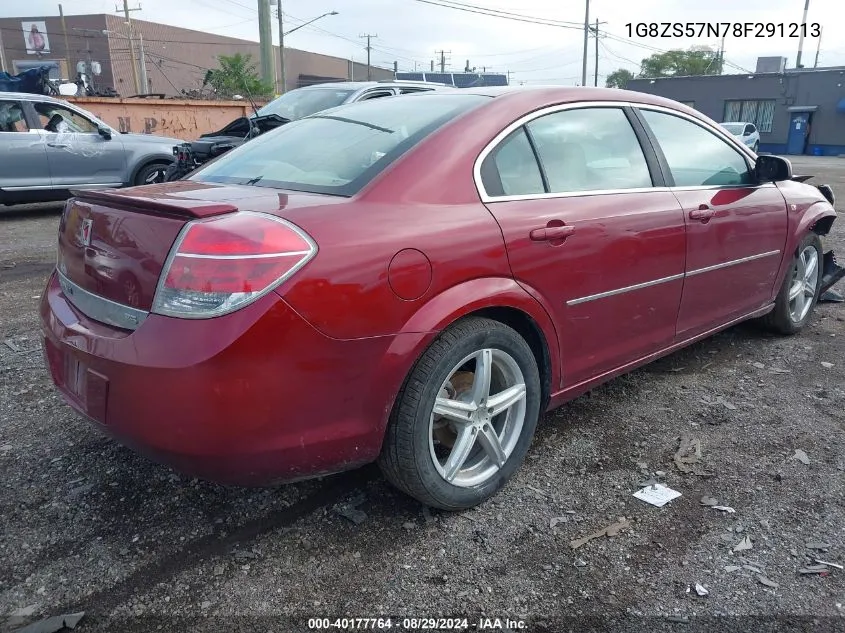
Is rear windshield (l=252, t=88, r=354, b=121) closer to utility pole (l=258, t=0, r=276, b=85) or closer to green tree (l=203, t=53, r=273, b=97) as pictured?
utility pole (l=258, t=0, r=276, b=85)

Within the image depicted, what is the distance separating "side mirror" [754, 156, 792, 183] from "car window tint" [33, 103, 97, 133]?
366 inches

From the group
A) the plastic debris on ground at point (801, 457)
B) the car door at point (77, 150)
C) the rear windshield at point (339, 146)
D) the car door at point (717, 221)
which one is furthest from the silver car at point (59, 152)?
the plastic debris on ground at point (801, 457)

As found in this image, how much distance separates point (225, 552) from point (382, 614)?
2.09 feet

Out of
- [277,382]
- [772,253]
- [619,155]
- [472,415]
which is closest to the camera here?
[277,382]

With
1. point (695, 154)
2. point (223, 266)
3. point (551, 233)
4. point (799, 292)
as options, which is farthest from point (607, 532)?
point (799, 292)

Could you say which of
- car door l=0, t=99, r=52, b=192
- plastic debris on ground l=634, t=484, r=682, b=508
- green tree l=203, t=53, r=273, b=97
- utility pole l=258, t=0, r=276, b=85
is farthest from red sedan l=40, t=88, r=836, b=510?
green tree l=203, t=53, r=273, b=97

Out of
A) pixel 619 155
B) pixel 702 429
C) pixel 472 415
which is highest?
pixel 619 155

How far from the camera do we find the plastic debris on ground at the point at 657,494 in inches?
106

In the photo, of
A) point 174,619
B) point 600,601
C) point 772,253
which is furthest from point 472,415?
point 772,253

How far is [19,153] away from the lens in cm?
934

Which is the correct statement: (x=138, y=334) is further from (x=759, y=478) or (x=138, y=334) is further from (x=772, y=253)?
(x=772, y=253)

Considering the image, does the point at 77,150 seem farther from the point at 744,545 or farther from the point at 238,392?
the point at 744,545

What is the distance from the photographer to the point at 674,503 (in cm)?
269

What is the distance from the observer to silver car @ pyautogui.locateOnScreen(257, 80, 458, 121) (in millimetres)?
8312
